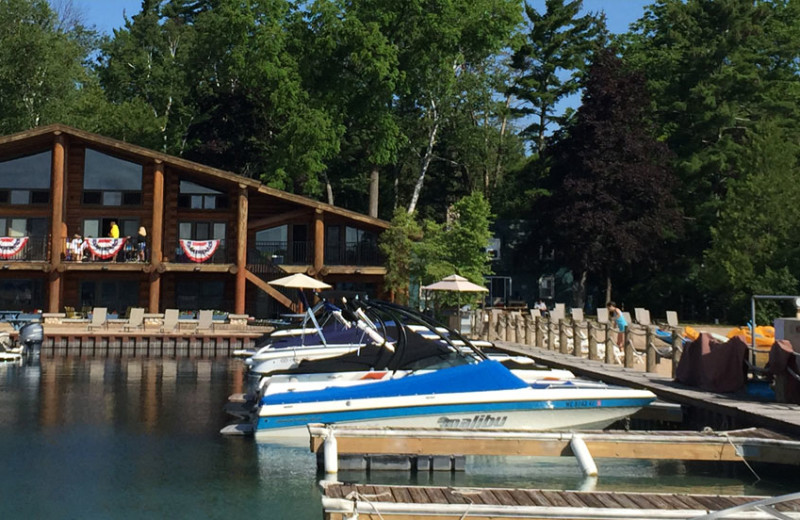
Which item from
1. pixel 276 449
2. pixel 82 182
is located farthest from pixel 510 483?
pixel 82 182

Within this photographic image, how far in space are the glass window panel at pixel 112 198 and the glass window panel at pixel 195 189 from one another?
2736 mm

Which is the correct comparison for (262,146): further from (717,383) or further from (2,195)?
(717,383)

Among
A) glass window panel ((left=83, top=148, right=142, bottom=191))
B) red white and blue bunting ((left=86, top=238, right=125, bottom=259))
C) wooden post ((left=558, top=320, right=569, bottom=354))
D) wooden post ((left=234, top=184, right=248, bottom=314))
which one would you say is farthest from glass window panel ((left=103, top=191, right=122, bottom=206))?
wooden post ((left=558, top=320, right=569, bottom=354))

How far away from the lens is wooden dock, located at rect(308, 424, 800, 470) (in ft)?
45.5

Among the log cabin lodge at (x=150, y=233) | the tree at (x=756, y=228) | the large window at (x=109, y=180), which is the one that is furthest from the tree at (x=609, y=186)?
the large window at (x=109, y=180)

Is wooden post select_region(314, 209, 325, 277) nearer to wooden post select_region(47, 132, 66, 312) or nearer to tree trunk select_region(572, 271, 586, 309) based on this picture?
wooden post select_region(47, 132, 66, 312)

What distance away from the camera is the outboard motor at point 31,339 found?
3297cm

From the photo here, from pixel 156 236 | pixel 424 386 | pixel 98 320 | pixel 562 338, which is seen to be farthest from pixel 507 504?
pixel 156 236

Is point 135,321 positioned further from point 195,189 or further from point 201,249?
point 195,189

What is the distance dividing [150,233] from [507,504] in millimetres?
34381

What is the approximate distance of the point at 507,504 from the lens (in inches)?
398

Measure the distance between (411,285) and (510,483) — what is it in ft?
98.7

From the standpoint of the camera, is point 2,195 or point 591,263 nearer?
point 2,195

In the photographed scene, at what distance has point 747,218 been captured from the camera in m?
42.5
